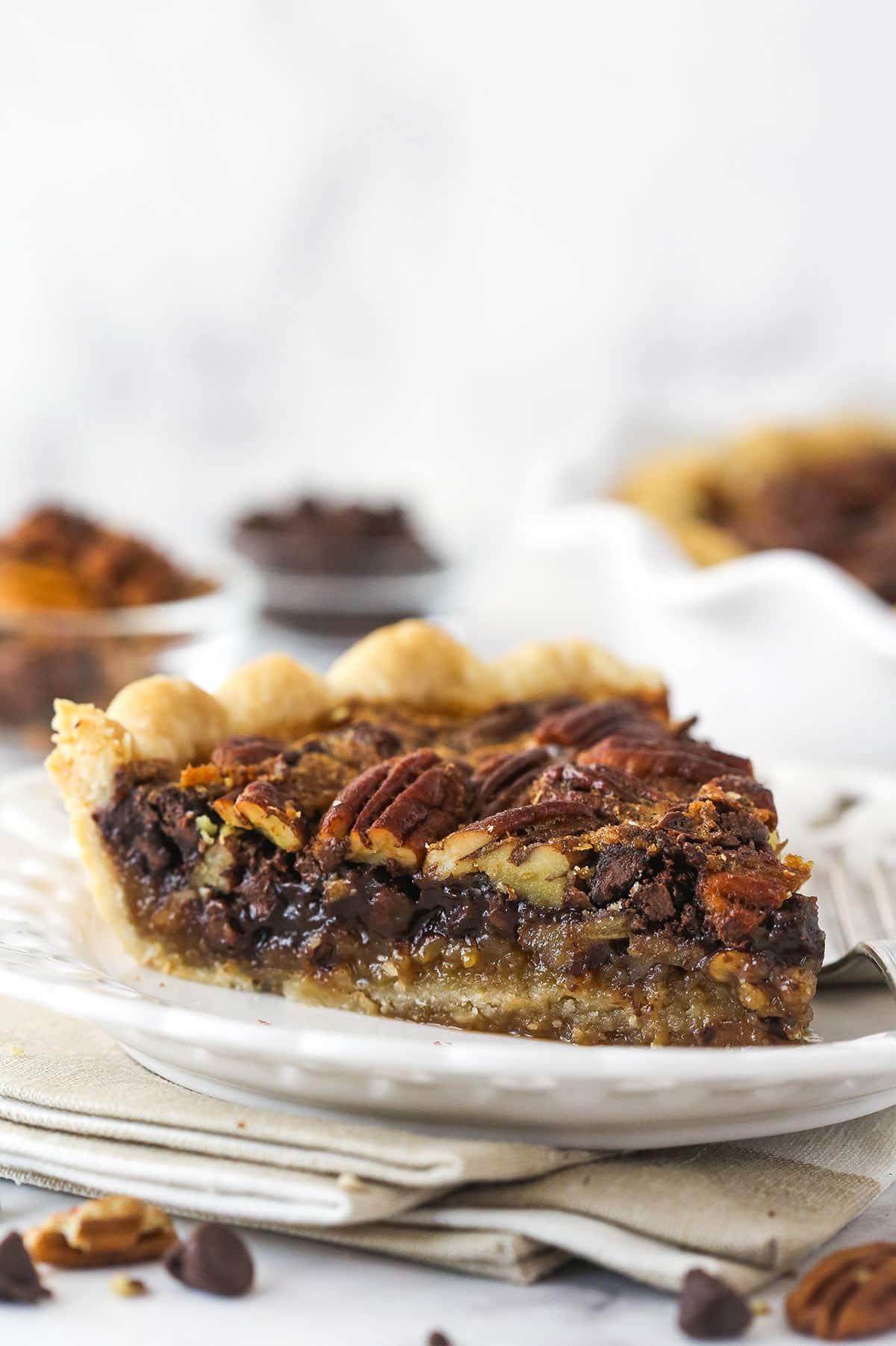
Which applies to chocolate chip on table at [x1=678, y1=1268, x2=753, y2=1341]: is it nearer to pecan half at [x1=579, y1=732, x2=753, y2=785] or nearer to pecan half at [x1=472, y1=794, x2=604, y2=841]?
pecan half at [x1=472, y1=794, x2=604, y2=841]

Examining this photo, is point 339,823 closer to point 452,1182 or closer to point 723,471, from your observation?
point 452,1182

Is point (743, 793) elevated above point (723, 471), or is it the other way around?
point (723, 471)

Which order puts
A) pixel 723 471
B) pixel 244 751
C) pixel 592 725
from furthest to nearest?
pixel 723 471
pixel 592 725
pixel 244 751

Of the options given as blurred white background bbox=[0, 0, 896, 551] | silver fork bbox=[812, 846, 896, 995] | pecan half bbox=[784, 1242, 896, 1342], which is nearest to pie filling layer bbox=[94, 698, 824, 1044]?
silver fork bbox=[812, 846, 896, 995]

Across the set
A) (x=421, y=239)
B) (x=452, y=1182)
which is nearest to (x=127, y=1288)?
(x=452, y=1182)

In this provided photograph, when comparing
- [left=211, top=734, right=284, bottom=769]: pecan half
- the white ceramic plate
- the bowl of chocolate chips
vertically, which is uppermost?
the bowl of chocolate chips
